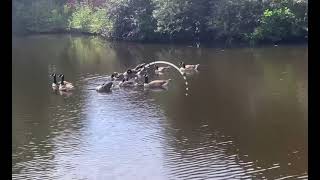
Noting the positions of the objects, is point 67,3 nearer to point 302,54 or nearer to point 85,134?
point 302,54

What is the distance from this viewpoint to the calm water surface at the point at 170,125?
759 cm

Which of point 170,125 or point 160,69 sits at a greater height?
point 160,69

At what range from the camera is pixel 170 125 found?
10.2 metres

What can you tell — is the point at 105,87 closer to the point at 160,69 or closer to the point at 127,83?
the point at 127,83

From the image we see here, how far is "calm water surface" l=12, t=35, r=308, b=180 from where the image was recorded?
299 inches

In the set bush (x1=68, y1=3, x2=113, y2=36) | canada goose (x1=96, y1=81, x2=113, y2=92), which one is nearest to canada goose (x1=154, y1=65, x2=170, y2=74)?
canada goose (x1=96, y1=81, x2=113, y2=92)

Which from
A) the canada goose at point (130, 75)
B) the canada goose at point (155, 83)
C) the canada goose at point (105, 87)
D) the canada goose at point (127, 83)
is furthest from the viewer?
the canada goose at point (130, 75)

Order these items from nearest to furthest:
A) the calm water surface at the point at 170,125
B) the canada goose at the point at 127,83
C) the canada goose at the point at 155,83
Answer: the calm water surface at the point at 170,125
the canada goose at the point at 155,83
the canada goose at the point at 127,83

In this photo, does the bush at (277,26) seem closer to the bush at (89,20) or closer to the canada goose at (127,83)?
the bush at (89,20)

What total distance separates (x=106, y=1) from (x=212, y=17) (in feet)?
25.0

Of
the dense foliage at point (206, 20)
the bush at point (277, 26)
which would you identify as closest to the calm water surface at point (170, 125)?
the bush at point (277, 26)

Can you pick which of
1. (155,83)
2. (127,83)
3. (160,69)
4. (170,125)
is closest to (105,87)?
(127,83)

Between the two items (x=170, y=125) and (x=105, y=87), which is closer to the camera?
(x=170, y=125)
